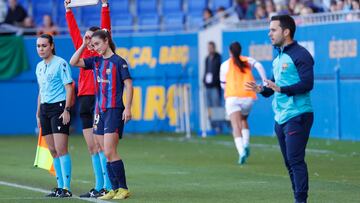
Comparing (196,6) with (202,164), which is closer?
(202,164)

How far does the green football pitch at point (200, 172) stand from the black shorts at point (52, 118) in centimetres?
87

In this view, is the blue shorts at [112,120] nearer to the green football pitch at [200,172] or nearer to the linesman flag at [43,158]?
the green football pitch at [200,172]

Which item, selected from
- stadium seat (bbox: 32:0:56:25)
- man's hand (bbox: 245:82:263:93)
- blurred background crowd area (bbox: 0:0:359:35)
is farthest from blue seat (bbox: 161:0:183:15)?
man's hand (bbox: 245:82:263:93)

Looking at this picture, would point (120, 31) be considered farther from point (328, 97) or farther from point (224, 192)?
point (224, 192)

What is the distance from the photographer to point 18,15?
3197 cm

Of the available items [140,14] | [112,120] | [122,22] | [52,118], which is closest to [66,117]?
[52,118]

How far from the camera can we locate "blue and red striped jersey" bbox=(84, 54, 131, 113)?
13812 millimetres

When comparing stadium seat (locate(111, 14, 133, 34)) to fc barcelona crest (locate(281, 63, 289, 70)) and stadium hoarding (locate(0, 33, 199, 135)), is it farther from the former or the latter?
fc barcelona crest (locate(281, 63, 289, 70))

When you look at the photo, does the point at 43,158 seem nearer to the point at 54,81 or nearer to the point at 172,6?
the point at 54,81

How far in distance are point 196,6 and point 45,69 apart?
20.7m

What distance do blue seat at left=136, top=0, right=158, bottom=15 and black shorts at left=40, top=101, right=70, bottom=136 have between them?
2084cm

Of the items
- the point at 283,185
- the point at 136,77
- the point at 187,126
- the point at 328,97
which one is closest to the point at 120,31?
the point at 136,77

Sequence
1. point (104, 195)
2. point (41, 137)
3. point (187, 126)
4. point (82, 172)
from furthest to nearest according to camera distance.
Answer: point (187, 126) < point (82, 172) < point (41, 137) < point (104, 195)

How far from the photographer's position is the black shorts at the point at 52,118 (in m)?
14.5
